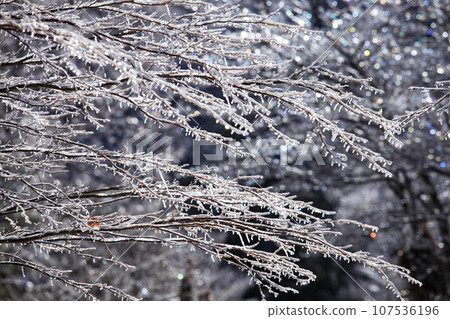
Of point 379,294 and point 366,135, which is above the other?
point 366,135

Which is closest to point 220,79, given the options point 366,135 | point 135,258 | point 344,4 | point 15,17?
point 15,17

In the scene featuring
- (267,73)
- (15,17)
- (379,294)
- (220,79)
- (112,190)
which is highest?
(267,73)

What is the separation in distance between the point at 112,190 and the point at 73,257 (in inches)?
269

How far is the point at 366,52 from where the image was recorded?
8.14 meters

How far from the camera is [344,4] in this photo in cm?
873

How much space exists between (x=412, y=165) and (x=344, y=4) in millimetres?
3311

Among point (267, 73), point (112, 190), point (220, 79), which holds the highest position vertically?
point (267, 73)
